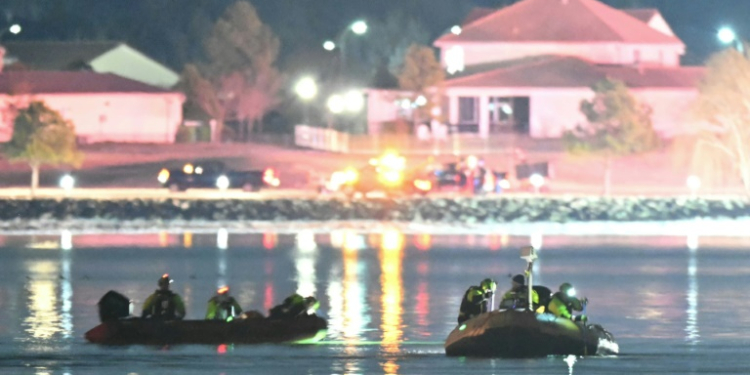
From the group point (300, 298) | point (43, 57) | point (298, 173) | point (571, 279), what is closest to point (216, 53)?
point (43, 57)

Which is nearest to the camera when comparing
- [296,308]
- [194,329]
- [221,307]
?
[194,329]

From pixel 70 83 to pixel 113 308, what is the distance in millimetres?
55764

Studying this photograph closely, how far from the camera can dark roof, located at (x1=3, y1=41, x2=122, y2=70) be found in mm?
96375

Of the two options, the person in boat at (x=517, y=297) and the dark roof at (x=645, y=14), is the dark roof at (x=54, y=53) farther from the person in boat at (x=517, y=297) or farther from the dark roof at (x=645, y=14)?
the person in boat at (x=517, y=297)

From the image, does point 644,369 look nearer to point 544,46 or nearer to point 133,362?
point 133,362

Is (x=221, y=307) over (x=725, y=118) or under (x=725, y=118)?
under

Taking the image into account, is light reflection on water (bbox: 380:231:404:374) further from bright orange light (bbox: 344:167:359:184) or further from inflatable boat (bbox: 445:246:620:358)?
bright orange light (bbox: 344:167:359:184)

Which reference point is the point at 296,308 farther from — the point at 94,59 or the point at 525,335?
the point at 94,59

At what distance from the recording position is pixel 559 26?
86000 millimetres

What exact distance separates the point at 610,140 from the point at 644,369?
1675 inches

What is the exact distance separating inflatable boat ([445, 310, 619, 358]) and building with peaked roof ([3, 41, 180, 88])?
69.1m

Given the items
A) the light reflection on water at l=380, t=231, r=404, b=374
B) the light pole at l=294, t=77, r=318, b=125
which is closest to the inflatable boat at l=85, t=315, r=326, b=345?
the light reflection on water at l=380, t=231, r=404, b=374

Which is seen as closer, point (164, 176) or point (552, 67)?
point (164, 176)

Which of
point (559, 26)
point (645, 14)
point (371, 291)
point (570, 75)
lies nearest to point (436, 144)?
point (570, 75)
